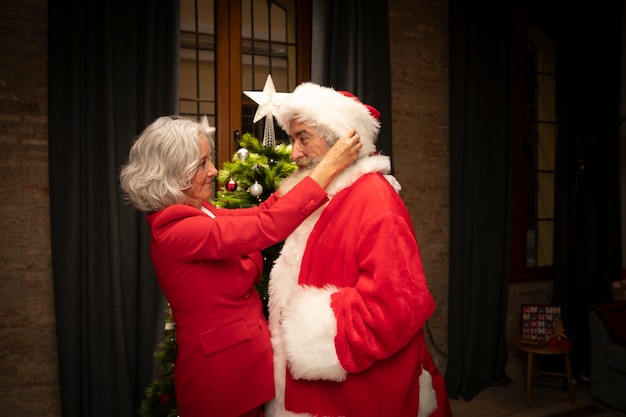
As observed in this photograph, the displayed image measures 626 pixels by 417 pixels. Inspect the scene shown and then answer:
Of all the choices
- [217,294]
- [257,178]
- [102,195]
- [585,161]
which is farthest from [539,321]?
[102,195]

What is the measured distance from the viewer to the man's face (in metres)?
1.54

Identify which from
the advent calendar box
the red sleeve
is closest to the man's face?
the red sleeve

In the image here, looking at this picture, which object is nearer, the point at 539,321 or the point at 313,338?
the point at 313,338

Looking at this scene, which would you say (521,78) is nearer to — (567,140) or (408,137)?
(567,140)

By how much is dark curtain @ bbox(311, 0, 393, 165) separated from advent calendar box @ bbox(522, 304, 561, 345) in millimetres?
1661

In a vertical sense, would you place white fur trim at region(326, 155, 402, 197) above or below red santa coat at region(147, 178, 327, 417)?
above

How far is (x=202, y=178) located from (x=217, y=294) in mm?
358

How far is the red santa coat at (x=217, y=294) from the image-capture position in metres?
1.32

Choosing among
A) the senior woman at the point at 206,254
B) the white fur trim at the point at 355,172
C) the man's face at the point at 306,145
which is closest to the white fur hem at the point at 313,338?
the senior woman at the point at 206,254

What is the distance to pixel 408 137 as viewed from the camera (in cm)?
355

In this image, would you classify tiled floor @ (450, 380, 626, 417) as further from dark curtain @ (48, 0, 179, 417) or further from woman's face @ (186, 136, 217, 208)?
woman's face @ (186, 136, 217, 208)

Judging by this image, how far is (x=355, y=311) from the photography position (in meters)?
1.29

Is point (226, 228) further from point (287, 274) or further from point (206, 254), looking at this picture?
point (287, 274)

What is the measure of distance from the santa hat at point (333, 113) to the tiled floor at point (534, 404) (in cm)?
252
